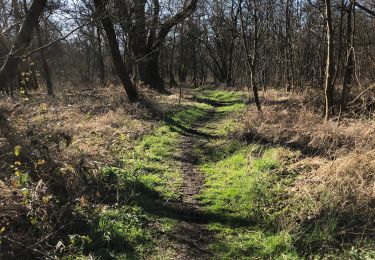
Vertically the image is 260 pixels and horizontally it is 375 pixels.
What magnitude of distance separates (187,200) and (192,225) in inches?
33.6

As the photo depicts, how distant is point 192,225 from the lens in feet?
18.6

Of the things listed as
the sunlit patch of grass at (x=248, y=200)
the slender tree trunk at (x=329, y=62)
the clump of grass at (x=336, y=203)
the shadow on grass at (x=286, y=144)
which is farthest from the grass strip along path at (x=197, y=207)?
the slender tree trunk at (x=329, y=62)

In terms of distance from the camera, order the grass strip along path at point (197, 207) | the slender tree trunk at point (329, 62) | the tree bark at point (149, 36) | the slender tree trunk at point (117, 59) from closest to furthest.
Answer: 1. the grass strip along path at point (197, 207)
2. the slender tree trunk at point (329, 62)
3. the slender tree trunk at point (117, 59)
4. the tree bark at point (149, 36)

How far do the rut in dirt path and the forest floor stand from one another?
2 cm

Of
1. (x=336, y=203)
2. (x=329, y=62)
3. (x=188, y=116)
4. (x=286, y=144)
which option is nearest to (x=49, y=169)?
(x=336, y=203)

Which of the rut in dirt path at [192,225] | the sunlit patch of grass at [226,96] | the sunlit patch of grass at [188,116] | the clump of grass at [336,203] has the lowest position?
the rut in dirt path at [192,225]

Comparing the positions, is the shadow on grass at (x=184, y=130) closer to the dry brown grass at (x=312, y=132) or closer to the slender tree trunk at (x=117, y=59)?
the dry brown grass at (x=312, y=132)

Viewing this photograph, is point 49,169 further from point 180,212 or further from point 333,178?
point 333,178

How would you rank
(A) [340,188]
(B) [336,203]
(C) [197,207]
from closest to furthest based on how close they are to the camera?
(B) [336,203]
(A) [340,188]
(C) [197,207]

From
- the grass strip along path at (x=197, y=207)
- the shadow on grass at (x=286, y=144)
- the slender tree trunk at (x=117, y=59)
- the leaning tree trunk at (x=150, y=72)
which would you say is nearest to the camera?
the grass strip along path at (x=197, y=207)

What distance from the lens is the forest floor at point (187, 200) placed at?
4.81 m

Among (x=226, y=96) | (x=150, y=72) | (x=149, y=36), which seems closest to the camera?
(x=149, y=36)

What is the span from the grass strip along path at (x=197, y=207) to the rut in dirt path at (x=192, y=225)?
13 mm

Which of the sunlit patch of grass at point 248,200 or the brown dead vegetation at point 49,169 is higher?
the brown dead vegetation at point 49,169
